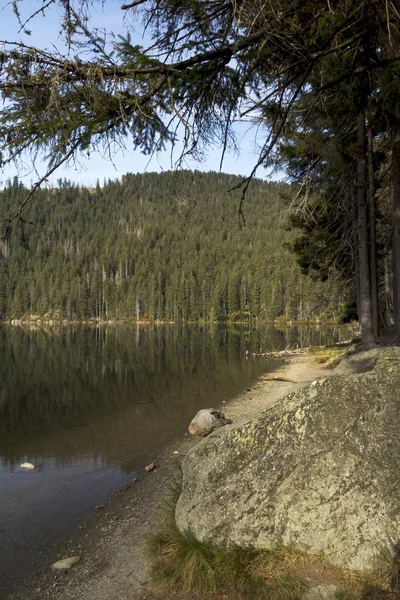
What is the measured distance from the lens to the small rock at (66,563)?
220 inches

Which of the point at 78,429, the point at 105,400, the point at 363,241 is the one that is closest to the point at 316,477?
the point at 363,241

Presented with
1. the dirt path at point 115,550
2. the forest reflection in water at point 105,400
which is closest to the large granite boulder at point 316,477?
the dirt path at point 115,550

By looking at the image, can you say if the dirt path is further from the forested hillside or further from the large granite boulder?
the forested hillside

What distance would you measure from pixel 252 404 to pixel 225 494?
10.6 m

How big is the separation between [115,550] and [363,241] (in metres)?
10.9

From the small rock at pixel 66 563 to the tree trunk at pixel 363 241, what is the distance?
10660mm

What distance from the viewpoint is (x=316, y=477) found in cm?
416

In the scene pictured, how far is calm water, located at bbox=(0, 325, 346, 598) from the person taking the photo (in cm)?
724

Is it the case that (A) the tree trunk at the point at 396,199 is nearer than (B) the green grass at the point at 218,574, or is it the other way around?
(B) the green grass at the point at 218,574

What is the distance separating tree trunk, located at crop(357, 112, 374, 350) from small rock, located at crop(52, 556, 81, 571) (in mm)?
10660

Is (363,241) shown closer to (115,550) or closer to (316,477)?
(316,477)

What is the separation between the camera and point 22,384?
70.5ft

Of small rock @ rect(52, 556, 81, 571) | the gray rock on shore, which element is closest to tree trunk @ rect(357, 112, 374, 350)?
the gray rock on shore

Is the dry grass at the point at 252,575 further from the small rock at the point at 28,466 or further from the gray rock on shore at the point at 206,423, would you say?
the gray rock on shore at the point at 206,423
